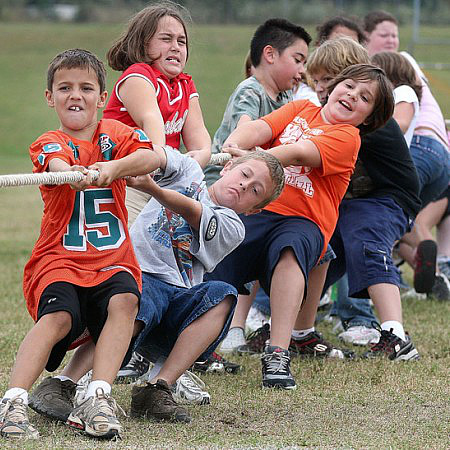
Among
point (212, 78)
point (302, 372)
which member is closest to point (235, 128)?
point (302, 372)

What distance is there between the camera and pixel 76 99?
378cm

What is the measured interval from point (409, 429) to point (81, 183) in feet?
5.59

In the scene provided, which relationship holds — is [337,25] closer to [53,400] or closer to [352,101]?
[352,101]

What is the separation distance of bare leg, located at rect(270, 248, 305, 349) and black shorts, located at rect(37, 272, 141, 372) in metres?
1.21

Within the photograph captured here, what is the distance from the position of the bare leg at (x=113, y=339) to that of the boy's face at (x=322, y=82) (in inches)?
87.9

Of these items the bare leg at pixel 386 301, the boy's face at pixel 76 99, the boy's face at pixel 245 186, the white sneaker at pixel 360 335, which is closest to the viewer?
the boy's face at pixel 76 99

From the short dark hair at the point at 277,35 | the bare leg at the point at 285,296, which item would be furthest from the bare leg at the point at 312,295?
the short dark hair at the point at 277,35

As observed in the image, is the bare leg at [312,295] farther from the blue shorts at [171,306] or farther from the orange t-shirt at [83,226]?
the orange t-shirt at [83,226]

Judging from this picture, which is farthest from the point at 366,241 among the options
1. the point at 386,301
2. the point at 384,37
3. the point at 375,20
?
the point at 375,20

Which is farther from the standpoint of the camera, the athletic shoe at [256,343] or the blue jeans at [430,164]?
the blue jeans at [430,164]

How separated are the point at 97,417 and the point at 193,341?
65 cm

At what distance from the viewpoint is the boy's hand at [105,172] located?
11.6 ft

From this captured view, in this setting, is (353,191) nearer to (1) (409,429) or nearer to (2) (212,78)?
(1) (409,429)

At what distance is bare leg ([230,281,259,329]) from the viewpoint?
5.74 metres
